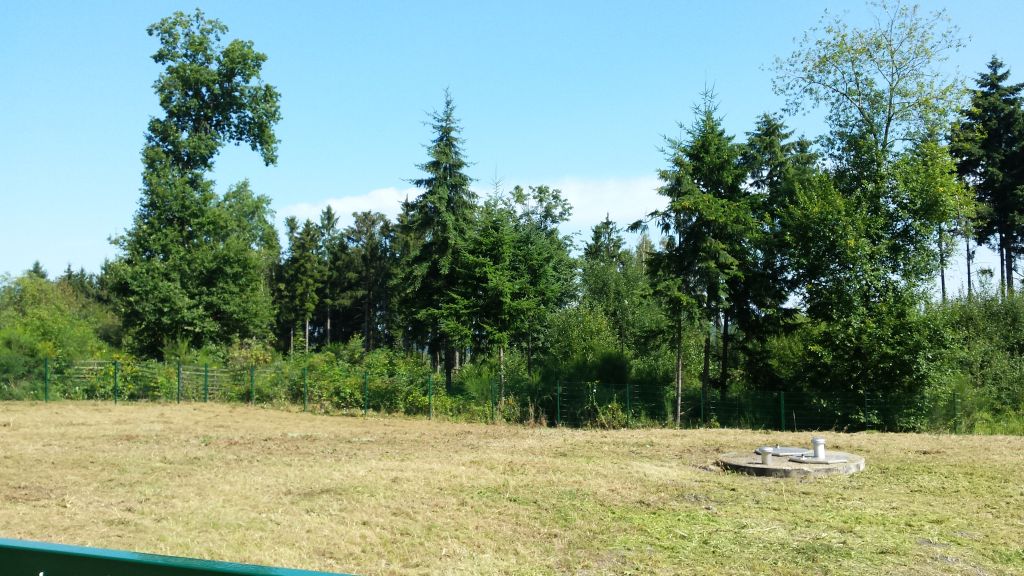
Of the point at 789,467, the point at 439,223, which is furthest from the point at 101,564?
the point at 439,223

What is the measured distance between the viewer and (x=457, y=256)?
32.9 metres

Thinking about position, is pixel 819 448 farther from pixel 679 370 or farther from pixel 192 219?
pixel 192 219

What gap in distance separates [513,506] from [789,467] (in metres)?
5.58

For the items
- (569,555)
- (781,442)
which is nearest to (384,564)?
(569,555)

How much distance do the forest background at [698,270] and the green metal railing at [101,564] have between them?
2214 centimetres

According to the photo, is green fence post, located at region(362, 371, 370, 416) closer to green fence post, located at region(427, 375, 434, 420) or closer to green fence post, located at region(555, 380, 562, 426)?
green fence post, located at region(427, 375, 434, 420)

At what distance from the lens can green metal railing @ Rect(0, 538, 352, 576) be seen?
227 centimetres

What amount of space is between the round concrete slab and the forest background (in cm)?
931

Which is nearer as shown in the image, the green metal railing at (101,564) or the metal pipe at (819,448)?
the green metal railing at (101,564)

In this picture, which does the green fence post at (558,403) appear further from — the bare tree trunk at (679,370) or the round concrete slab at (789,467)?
the round concrete slab at (789,467)

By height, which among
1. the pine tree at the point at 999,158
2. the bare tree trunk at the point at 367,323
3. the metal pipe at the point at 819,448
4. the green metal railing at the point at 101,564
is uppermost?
the pine tree at the point at 999,158

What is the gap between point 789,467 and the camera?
45.3 ft

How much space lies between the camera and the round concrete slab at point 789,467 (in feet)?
44.9

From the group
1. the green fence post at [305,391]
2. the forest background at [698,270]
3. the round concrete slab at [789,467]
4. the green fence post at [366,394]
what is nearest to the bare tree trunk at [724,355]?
the forest background at [698,270]
